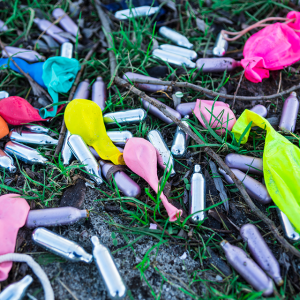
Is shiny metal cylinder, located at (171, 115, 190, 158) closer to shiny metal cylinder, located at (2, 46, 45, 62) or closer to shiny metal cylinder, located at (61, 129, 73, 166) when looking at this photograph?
shiny metal cylinder, located at (61, 129, 73, 166)

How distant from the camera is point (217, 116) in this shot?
99.1 inches

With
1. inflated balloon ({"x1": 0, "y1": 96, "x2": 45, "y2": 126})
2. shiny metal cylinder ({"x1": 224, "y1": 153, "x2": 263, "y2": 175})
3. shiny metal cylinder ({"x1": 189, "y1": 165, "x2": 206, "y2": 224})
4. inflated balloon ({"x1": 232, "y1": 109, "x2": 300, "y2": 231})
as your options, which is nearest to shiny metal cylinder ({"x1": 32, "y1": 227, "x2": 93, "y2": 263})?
shiny metal cylinder ({"x1": 189, "y1": 165, "x2": 206, "y2": 224})

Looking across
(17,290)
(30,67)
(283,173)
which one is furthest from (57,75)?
(283,173)

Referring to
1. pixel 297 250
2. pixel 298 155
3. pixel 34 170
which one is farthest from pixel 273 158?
pixel 34 170

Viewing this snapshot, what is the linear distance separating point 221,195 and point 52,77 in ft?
6.69

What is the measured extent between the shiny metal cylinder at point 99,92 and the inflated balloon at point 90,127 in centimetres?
32

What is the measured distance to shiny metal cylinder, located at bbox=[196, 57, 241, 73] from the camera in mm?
2939

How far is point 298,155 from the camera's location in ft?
7.28

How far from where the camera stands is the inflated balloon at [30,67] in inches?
113

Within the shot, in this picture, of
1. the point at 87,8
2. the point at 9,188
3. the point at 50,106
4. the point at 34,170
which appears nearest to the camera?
the point at 9,188

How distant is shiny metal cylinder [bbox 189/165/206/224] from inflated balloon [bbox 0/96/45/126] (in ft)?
5.39

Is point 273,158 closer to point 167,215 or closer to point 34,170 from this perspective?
point 167,215

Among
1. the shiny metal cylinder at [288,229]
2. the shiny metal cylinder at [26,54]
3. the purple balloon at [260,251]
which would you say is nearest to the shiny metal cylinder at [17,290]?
the purple balloon at [260,251]

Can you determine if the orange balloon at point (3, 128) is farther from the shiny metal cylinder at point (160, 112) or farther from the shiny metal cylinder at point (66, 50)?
the shiny metal cylinder at point (160, 112)
